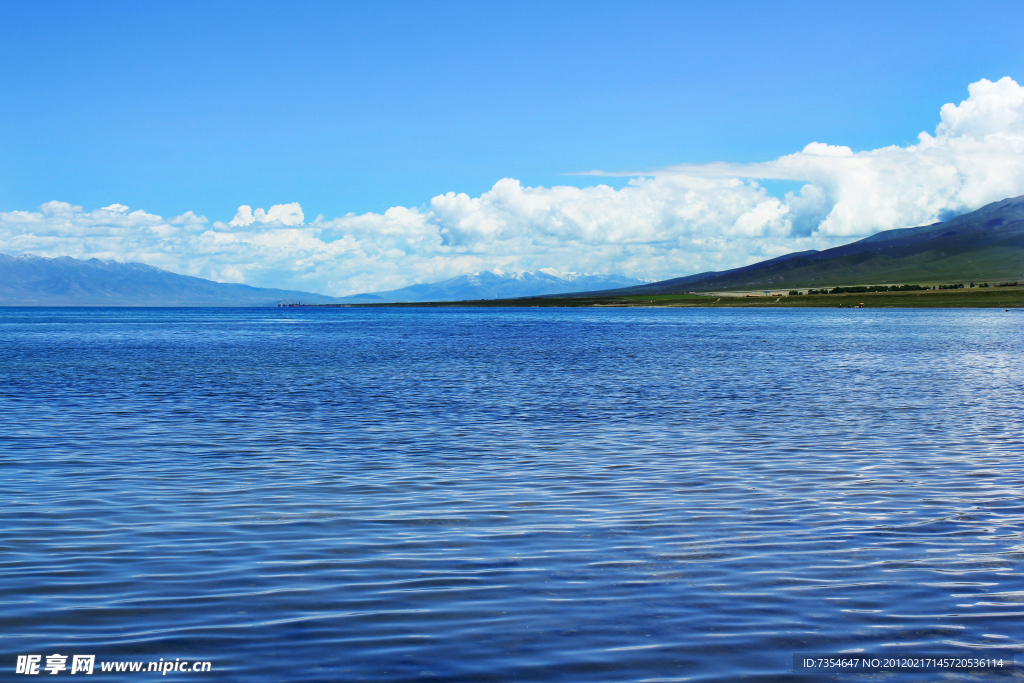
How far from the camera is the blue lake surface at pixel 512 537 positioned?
927cm

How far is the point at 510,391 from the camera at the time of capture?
128 feet

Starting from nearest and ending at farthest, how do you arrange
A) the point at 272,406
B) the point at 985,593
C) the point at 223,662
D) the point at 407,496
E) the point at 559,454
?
1. the point at 223,662
2. the point at 985,593
3. the point at 407,496
4. the point at 559,454
5. the point at 272,406

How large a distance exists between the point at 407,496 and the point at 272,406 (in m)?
18.2

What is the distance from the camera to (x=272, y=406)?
111ft

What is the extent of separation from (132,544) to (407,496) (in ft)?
17.2

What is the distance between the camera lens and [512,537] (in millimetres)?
13742

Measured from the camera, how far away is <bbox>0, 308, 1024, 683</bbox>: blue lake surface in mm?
9273

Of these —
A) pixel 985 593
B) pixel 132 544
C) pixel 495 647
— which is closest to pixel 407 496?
pixel 132 544

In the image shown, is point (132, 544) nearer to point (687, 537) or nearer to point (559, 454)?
point (687, 537)

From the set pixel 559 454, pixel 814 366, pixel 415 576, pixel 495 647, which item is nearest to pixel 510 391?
pixel 559 454

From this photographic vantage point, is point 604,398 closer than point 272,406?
No

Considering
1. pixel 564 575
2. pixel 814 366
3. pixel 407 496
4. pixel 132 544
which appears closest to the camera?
pixel 564 575

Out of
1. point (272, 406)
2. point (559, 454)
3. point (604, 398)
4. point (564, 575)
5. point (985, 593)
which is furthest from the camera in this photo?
point (604, 398)

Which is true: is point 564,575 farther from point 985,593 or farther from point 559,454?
point 559,454
